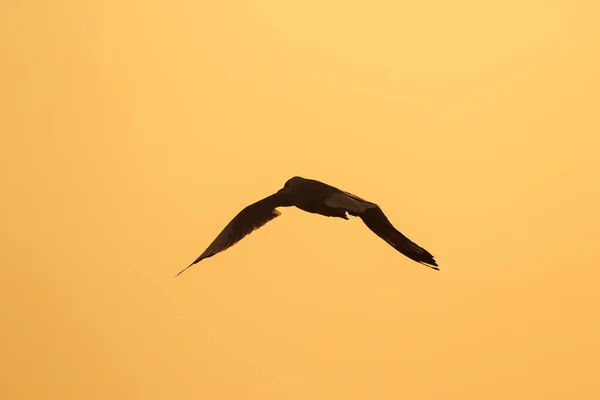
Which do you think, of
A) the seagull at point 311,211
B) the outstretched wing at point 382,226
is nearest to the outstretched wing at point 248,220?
the seagull at point 311,211

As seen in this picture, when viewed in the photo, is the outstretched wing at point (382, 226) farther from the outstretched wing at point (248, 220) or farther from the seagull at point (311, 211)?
the outstretched wing at point (248, 220)

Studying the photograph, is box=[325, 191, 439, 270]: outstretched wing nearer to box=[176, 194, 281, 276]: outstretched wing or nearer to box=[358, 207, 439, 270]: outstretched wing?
box=[358, 207, 439, 270]: outstretched wing

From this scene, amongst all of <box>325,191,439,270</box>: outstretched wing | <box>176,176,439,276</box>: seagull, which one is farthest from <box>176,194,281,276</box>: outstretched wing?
<box>325,191,439,270</box>: outstretched wing

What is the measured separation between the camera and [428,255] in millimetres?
5680

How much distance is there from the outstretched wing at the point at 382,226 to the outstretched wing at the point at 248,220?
54 cm

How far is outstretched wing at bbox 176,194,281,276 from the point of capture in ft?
19.3

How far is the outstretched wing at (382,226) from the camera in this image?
217 inches

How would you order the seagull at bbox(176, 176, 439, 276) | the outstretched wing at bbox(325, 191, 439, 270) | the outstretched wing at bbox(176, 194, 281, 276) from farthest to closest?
the outstretched wing at bbox(176, 194, 281, 276)
the seagull at bbox(176, 176, 439, 276)
the outstretched wing at bbox(325, 191, 439, 270)

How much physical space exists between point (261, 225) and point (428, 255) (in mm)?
1256

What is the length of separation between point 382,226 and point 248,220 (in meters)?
1.00

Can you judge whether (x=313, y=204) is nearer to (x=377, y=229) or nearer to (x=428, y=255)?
(x=377, y=229)

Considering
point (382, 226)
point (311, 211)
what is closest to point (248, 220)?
point (311, 211)

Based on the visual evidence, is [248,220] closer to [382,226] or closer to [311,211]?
[311,211]

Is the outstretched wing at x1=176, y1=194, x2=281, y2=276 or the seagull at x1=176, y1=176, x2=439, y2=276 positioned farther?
the outstretched wing at x1=176, y1=194, x2=281, y2=276
